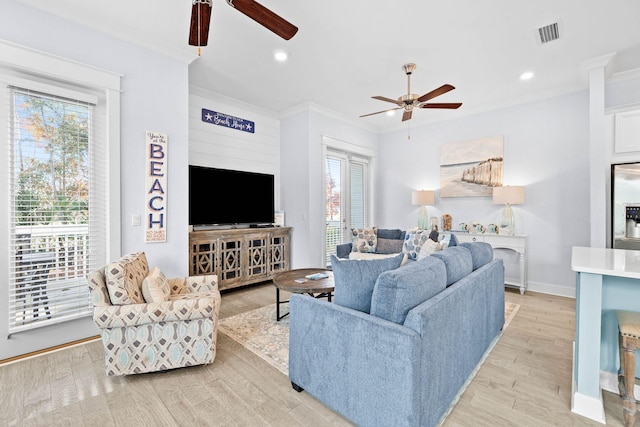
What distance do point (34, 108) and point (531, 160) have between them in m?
5.99

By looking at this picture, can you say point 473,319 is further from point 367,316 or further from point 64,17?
point 64,17

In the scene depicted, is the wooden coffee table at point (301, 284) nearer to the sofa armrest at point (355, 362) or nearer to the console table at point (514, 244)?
the sofa armrest at point (355, 362)

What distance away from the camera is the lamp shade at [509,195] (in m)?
4.27

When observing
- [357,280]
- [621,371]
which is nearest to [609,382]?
[621,371]

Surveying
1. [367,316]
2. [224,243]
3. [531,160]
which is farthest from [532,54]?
[224,243]

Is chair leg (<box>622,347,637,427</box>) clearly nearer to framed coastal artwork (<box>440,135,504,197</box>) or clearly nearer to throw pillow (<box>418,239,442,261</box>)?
throw pillow (<box>418,239,442,261</box>)

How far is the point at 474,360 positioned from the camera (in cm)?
220

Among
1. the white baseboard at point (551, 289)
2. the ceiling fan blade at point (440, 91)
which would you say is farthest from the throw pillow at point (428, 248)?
the white baseboard at point (551, 289)

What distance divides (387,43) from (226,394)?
3.48 metres

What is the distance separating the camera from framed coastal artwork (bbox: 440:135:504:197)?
473 cm

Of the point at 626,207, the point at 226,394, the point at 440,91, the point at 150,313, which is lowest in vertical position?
the point at 226,394

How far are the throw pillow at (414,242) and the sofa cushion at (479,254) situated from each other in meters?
1.08

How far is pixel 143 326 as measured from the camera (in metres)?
2.12

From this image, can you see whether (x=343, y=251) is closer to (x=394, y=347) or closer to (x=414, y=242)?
(x=414, y=242)
